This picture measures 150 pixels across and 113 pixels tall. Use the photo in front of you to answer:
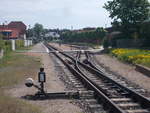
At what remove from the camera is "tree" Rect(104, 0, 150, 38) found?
189 ft

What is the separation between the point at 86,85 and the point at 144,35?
36.8m

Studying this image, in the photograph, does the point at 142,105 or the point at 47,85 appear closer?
the point at 142,105

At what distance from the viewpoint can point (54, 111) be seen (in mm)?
11594

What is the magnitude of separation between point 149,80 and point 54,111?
27.9 feet

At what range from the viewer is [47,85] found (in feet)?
58.1

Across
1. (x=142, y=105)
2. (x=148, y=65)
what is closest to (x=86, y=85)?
(x=142, y=105)

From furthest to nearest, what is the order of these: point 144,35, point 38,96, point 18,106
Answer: point 144,35 → point 38,96 → point 18,106

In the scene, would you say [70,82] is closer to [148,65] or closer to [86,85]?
[86,85]

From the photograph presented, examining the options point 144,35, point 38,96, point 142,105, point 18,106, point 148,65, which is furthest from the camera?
point 144,35

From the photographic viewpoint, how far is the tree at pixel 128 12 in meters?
57.5

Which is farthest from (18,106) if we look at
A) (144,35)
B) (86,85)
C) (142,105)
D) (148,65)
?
(144,35)

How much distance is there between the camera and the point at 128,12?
57562 millimetres

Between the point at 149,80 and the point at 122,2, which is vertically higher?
the point at 122,2

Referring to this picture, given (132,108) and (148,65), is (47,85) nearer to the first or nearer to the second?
(132,108)
